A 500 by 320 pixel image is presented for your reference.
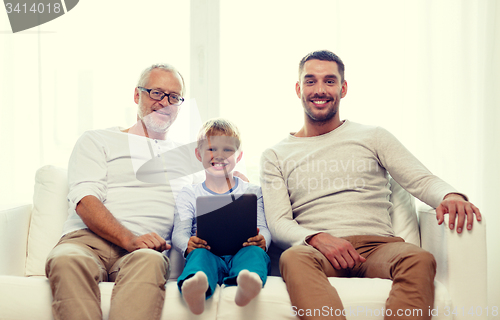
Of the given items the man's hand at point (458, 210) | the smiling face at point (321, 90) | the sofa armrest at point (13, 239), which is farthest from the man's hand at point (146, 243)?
the man's hand at point (458, 210)

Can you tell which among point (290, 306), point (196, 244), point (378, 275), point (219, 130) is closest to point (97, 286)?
point (196, 244)

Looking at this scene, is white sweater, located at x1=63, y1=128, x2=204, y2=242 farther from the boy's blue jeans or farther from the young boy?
the boy's blue jeans

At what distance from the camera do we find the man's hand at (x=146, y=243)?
1.29 meters

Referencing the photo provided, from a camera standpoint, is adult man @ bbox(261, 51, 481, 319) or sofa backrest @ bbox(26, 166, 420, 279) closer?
adult man @ bbox(261, 51, 481, 319)

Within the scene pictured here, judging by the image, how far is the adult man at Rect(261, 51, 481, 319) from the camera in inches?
44.2

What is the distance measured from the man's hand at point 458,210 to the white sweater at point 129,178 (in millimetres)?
960

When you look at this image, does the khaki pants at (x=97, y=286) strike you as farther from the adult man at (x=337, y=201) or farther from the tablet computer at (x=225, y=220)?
the adult man at (x=337, y=201)

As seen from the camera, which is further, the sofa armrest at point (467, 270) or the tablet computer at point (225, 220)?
the tablet computer at point (225, 220)

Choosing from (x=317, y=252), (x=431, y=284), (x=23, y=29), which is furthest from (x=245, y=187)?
(x=23, y=29)

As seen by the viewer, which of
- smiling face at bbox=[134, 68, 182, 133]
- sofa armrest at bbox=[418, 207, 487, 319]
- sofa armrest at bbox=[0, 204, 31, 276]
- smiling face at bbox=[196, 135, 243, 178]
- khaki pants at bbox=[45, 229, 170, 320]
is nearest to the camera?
khaki pants at bbox=[45, 229, 170, 320]

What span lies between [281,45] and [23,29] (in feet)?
4.61

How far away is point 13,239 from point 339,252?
1.21 metres

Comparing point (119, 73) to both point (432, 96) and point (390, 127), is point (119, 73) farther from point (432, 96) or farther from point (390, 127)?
point (432, 96)

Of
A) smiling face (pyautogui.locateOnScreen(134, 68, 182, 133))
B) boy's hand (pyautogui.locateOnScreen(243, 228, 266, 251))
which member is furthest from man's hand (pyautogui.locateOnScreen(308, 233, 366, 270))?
smiling face (pyautogui.locateOnScreen(134, 68, 182, 133))
